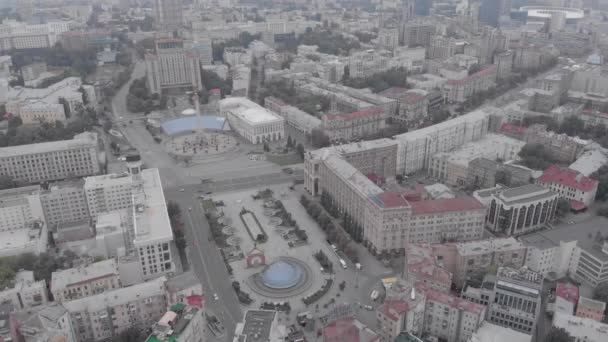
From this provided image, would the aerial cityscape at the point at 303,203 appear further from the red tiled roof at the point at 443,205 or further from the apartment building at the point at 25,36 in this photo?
the apartment building at the point at 25,36

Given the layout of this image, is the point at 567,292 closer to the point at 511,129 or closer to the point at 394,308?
the point at 394,308

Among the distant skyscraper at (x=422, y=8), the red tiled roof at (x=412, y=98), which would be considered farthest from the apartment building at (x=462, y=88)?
the distant skyscraper at (x=422, y=8)

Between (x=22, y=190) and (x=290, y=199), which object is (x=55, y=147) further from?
(x=290, y=199)

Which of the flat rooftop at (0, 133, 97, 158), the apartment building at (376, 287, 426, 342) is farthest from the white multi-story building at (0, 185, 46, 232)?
the apartment building at (376, 287, 426, 342)

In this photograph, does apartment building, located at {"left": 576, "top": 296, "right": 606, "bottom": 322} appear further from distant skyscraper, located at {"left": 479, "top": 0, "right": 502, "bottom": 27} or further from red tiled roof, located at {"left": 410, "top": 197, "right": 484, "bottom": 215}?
distant skyscraper, located at {"left": 479, "top": 0, "right": 502, "bottom": 27}

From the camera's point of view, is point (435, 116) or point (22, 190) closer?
point (22, 190)

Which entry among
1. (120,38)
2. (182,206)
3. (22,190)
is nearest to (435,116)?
(182,206)

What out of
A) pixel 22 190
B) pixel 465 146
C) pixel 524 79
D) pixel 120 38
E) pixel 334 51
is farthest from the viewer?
pixel 120 38

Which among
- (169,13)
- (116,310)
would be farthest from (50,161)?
(169,13)
